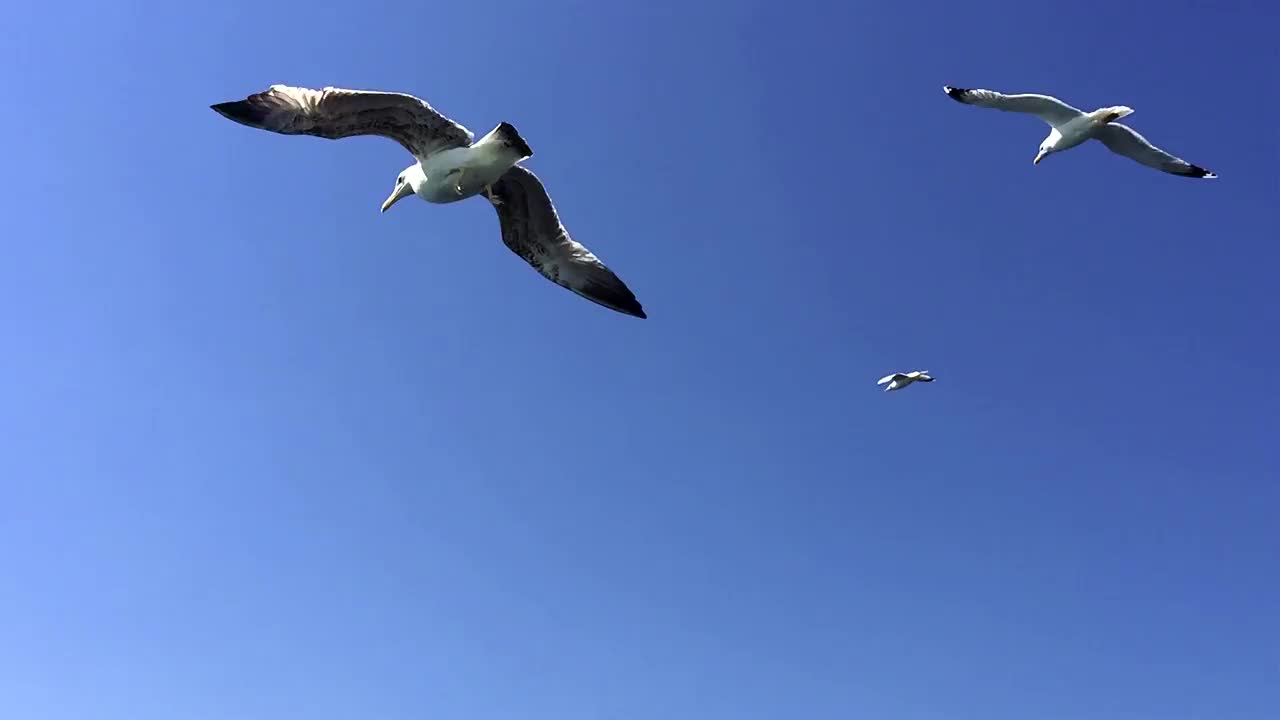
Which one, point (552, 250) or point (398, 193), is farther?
point (552, 250)

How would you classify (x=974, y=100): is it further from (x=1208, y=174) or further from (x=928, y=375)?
(x=928, y=375)

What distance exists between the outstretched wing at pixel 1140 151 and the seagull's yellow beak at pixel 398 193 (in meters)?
19.0

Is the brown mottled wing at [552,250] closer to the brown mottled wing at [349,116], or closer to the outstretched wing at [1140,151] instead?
the brown mottled wing at [349,116]

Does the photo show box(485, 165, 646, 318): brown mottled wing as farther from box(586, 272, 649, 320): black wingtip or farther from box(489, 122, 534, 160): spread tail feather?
box(489, 122, 534, 160): spread tail feather

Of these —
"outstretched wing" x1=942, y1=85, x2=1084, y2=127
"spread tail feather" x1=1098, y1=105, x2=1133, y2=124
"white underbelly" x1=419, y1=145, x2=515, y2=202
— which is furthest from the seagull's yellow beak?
"spread tail feather" x1=1098, y1=105, x2=1133, y2=124

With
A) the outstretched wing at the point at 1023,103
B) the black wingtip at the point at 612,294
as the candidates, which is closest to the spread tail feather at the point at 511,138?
the black wingtip at the point at 612,294

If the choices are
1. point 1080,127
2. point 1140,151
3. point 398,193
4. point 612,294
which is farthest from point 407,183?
point 1140,151

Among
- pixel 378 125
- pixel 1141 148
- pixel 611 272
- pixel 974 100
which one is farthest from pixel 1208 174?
pixel 378 125

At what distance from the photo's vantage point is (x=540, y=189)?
52.5 feet

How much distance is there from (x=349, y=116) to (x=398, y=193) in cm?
224

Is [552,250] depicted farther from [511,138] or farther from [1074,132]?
[1074,132]

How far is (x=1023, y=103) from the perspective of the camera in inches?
942

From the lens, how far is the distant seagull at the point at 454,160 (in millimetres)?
13156

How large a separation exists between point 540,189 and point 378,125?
3.12 meters
